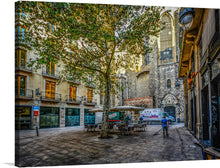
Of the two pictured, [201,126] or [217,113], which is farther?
[201,126]

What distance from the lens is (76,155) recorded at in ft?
20.6

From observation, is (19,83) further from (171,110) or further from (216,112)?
(171,110)

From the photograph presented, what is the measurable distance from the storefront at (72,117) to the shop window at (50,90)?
3.08 m

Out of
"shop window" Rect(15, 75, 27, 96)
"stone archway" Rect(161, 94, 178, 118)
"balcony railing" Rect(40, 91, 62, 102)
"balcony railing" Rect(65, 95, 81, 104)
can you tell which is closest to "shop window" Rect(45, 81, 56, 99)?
"balcony railing" Rect(40, 91, 62, 102)

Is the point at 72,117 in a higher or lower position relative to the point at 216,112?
lower

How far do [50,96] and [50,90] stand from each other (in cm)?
59

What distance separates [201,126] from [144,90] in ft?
71.6

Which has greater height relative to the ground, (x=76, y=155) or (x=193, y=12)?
(x=193, y=12)

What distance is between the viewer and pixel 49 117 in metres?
17.2

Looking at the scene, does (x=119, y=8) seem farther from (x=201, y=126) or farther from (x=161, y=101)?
(x=161, y=101)

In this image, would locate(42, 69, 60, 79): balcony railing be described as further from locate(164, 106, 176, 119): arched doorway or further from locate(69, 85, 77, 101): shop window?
locate(164, 106, 176, 119): arched doorway

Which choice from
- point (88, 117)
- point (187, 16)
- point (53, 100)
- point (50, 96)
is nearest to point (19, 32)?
point (187, 16)

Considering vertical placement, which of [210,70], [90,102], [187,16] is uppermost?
[187,16]
